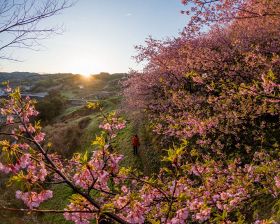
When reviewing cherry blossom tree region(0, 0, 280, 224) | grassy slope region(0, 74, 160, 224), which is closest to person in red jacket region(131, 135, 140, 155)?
grassy slope region(0, 74, 160, 224)

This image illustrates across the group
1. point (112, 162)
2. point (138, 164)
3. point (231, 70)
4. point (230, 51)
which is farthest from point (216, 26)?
point (112, 162)

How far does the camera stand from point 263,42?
50.2ft

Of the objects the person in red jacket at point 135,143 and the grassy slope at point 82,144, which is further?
the person in red jacket at point 135,143

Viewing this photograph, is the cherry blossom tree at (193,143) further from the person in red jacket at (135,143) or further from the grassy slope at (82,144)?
the person in red jacket at (135,143)

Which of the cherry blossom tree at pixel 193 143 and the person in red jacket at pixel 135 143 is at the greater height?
the cherry blossom tree at pixel 193 143

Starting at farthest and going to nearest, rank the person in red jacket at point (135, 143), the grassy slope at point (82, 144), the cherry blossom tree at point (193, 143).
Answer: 1. the person in red jacket at point (135, 143)
2. the grassy slope at point (82, 144)
3. the cherry blossom tree at point (193, 143)

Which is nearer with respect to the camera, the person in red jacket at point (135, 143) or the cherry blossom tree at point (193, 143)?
the cherry blossom tree at point (193, 143)

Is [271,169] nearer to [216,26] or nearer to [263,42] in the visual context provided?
[263,42]

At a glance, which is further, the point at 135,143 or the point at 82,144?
the point at 82,144

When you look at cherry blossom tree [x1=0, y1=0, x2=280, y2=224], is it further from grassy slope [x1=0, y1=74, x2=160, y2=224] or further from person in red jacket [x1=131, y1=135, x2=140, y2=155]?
person in red jacket [x1=131, y1=135, x2=140, y2=155]

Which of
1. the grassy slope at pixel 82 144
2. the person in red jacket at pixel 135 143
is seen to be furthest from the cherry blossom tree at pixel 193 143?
the person in red jacket at pixel 135 143

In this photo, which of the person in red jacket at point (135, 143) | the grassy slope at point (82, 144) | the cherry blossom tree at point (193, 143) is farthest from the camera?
the person in red jacket at point (135, 143)

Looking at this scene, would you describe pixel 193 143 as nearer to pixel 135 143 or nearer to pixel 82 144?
pixel 135 143

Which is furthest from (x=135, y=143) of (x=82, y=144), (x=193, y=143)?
(x=82, y=144)
